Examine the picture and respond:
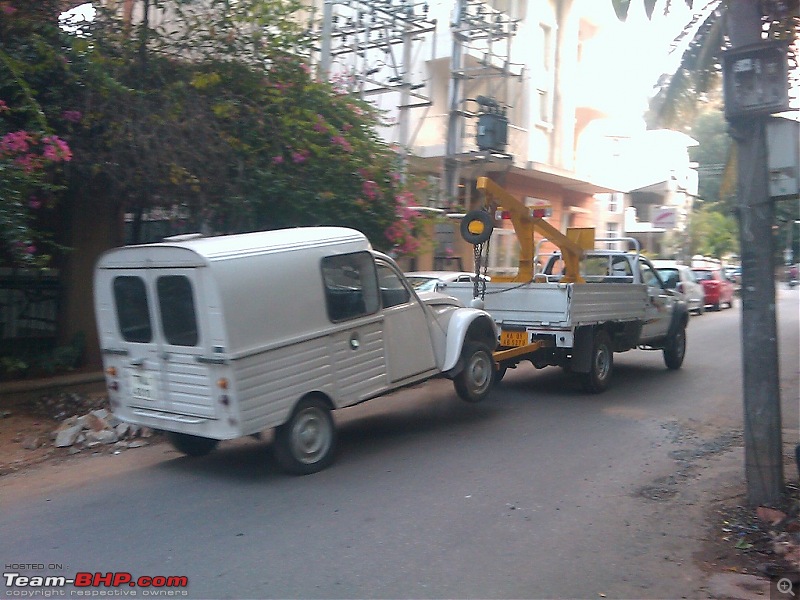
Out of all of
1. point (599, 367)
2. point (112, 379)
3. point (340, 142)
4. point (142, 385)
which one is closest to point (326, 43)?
point (340, 142)

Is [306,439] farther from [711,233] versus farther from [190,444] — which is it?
[711,233]

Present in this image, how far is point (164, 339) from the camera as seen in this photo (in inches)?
282

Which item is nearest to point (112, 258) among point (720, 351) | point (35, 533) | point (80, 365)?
point (35, 533)

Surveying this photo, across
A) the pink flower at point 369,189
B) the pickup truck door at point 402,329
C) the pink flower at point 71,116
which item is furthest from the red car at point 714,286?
the pink flower at point 71,116

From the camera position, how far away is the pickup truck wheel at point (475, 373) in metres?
9.42

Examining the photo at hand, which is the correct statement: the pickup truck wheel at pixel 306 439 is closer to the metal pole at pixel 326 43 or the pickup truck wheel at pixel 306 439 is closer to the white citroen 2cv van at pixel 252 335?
the white citroen 2cv van at pixel 252 335

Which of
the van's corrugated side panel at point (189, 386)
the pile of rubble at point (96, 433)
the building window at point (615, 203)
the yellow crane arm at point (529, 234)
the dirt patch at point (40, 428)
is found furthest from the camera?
the building window at point (615, 203)

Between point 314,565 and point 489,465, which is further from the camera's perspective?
point 489,465

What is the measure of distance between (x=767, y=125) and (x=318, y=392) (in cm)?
447

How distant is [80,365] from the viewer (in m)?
10.9

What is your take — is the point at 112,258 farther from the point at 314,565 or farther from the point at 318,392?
the point at 314,565

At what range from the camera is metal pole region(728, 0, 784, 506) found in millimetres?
6215

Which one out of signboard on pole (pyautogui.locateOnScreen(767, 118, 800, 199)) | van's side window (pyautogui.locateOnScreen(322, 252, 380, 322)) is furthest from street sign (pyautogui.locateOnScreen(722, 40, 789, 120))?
van's side window (pyautogui.locateOnScreen(322, 252, 380, 322))

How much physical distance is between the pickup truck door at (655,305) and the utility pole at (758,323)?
6.32 meters
